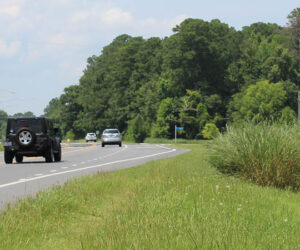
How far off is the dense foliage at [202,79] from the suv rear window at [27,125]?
58.6 metres

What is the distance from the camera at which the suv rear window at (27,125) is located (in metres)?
24.4

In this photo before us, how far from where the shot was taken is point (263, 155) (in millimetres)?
12820

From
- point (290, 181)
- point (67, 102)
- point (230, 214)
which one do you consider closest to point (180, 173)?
point (290, 181)

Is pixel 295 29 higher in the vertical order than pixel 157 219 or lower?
higher

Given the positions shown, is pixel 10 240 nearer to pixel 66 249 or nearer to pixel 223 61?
pixel 66 249

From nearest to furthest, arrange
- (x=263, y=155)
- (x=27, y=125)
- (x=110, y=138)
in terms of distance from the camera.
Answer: (x=263, y=155), (x=27, y=125), (x=110, y=138)

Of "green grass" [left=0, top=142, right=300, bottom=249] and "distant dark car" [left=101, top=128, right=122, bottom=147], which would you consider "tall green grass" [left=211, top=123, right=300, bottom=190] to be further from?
"distant dark car" [left=101, top=128, right=122, bottom=147]

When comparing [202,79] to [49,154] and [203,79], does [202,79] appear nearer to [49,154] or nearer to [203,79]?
[203,79]

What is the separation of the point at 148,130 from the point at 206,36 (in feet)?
58.7

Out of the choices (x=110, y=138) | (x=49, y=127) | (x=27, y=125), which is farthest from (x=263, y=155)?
(x=110, y=138)

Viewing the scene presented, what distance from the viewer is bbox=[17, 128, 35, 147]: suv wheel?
24.0 m

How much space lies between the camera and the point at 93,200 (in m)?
9.68

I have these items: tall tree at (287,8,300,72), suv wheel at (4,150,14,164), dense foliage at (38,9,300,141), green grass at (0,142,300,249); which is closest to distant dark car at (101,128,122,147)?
suv wheel at (4,150,14,164)

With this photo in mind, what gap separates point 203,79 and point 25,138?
75838 mm
